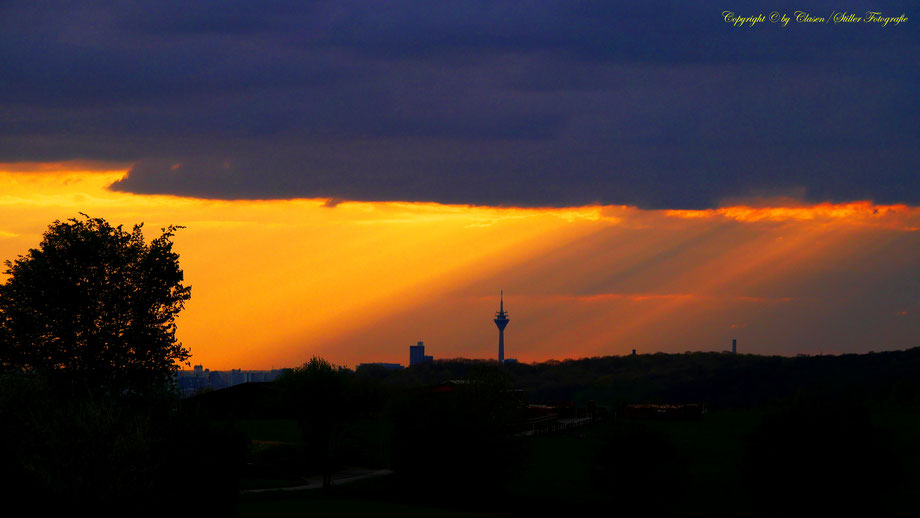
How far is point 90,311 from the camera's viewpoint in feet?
239

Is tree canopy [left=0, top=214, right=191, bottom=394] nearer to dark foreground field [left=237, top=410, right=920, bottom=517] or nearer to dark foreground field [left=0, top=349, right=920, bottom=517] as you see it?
dark foreground field [left=0, top=349, right=920, bottom=517]

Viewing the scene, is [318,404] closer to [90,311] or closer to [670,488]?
[90,311]

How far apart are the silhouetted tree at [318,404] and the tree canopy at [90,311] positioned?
12053 millimetres

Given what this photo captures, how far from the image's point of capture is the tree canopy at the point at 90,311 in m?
71.1

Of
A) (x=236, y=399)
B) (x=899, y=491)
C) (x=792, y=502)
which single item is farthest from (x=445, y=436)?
(x=236, y=399)

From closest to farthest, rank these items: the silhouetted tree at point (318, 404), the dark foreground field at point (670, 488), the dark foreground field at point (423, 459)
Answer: the dark foreground field at point (423, 459)
the dark foreground field at point (670, 488)
the silhouetted tree at point (318, 404)

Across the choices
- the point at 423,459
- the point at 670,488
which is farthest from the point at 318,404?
the point at 670,488

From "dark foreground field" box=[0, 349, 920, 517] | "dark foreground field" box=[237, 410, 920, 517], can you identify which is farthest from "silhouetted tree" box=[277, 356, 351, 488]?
"dark foreground field" box=[237, 410, 920, 517]

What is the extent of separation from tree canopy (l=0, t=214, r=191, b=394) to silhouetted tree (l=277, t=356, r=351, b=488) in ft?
39.5

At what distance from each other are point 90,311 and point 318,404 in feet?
66.6

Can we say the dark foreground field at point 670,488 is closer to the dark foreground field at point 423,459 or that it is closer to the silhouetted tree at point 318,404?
the dark foreground field at point 423,459

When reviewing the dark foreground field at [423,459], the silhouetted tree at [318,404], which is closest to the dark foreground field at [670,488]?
the dark foreground field at [423,459]

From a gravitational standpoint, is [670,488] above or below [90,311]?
below

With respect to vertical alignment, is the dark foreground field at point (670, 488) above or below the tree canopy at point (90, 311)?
below
